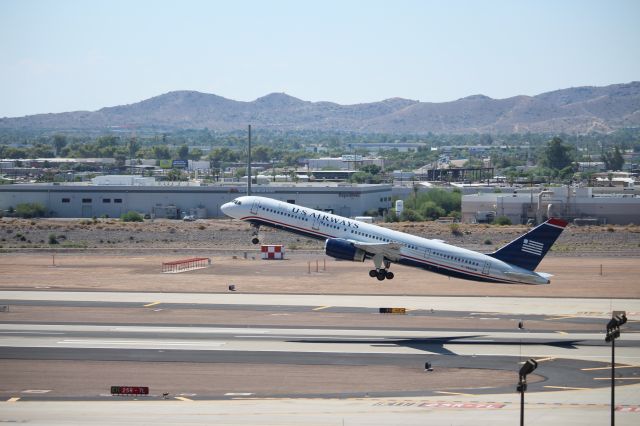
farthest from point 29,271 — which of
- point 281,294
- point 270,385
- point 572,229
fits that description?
point 572,229

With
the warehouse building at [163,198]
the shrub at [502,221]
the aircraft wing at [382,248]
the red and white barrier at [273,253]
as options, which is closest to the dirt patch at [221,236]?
the shrub at [502,221]

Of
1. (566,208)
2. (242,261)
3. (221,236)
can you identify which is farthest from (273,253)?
(566,208)

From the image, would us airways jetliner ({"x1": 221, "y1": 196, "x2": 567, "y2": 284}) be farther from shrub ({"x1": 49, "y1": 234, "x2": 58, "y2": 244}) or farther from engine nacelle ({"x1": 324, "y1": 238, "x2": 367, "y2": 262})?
shrub ({"x1": 49, "y1": 234, "x2": 58, "y2": 244})

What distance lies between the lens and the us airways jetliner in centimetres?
7650

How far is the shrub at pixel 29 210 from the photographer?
170625 millimetres

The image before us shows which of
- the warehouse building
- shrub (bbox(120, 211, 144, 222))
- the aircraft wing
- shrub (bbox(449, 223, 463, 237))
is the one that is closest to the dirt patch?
shrub (bbox(449, 223, 463, 237))

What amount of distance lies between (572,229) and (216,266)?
2470 inches

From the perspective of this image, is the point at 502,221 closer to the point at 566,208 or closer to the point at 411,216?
the point at 566,208

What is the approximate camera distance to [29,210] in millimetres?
171250

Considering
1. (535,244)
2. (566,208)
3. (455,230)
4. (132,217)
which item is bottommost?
(455,230)

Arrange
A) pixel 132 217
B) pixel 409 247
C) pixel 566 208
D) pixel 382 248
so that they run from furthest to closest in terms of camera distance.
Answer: pixel 132 217
pixel 566 208
pixel 409 247
pixel 382 248

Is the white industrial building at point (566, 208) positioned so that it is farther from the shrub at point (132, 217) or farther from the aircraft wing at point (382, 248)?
the aircraft wing at point (382, 248)

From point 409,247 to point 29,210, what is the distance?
10721 centimetres

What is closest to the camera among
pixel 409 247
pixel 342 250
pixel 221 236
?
pixel 342 250
